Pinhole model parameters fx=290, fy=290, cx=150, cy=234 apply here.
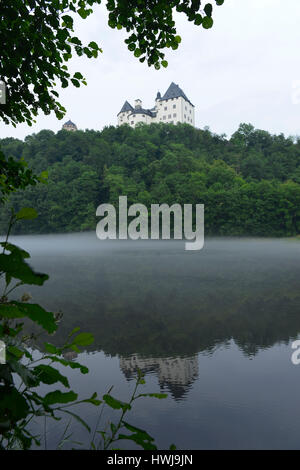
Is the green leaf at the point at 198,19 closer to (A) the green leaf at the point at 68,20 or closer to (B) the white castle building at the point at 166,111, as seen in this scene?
(A) the green leaf at the point at 68,20

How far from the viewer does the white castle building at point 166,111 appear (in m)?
95.5

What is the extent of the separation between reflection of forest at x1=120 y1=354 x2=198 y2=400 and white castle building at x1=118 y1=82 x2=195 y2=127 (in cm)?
9928

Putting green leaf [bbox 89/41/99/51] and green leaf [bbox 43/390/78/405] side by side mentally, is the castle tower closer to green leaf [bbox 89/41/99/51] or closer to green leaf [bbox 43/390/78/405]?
green leaf [bbox 89/41/99/51]

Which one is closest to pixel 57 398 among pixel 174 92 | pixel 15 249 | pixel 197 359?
pixel 15 249

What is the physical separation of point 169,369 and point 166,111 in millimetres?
106262

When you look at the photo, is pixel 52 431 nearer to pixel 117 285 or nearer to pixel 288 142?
pixel 117 285

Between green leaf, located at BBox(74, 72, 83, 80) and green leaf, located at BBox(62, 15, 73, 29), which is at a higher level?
green leaf, located at BBox(62, 15, 73, 29)

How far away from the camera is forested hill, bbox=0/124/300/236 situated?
66.1 meters

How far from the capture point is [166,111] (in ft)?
332

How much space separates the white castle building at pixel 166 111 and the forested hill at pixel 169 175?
8.79 metres

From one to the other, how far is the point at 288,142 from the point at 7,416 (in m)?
106

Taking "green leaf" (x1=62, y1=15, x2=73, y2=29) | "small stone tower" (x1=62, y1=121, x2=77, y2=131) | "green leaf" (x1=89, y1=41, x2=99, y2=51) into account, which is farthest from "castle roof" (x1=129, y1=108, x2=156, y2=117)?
"green leaf" (x1=62, y1=15, x2=73, y2=29)

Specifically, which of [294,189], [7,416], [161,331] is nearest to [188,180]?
[294,189]

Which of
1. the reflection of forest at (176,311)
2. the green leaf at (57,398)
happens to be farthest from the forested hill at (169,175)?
the green leaf at (57,398)
